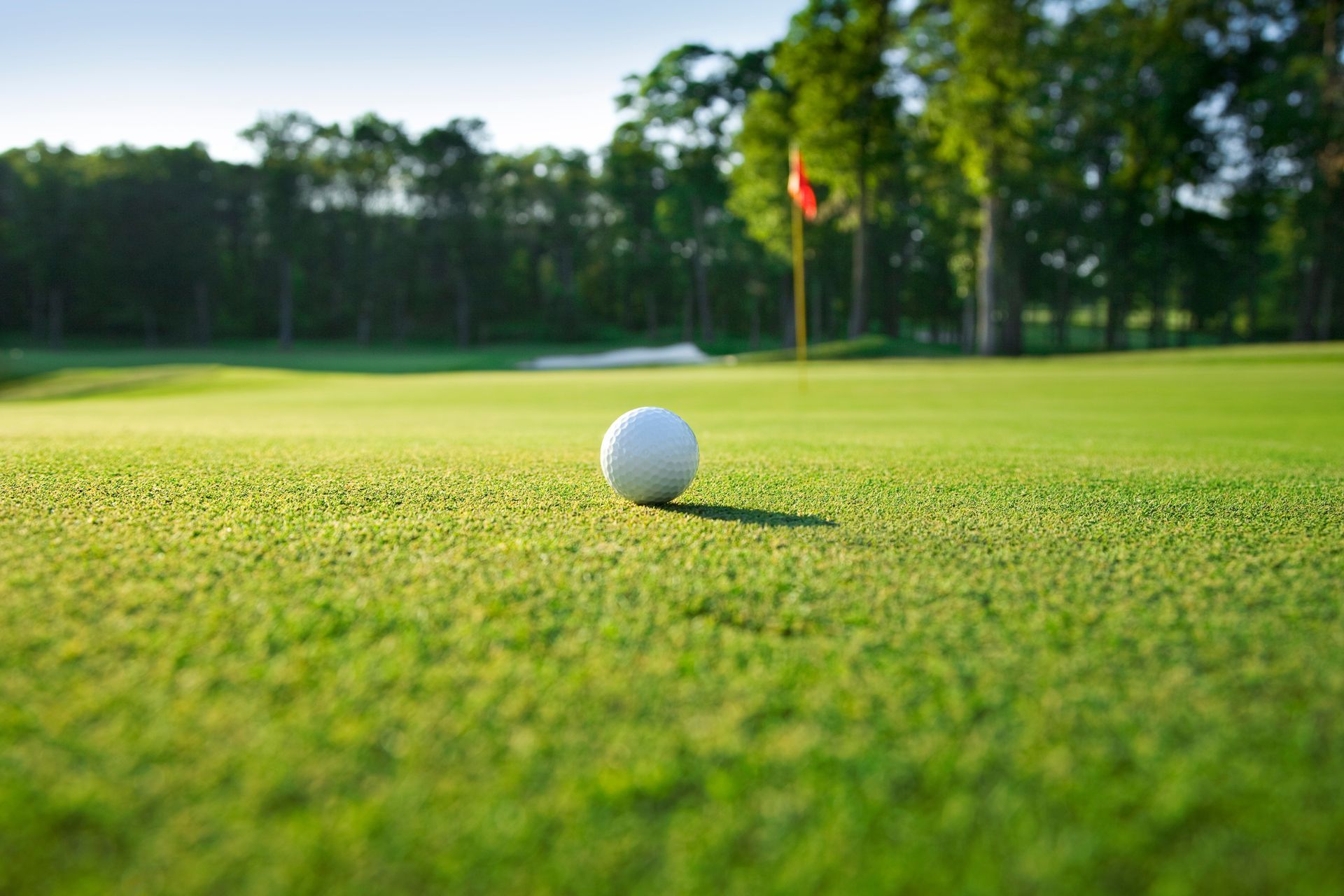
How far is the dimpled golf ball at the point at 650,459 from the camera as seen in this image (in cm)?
367

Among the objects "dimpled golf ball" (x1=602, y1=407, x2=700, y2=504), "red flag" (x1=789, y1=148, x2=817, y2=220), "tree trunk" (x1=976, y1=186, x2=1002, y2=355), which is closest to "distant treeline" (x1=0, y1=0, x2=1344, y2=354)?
"tree trunk" (x1=976, y1=186, x2=1002, y2=355)

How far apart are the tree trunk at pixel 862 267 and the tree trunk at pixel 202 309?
42.5 meters

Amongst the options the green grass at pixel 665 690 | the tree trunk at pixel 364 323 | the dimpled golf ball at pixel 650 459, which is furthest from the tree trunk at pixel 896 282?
the green grass at pixel 665 690

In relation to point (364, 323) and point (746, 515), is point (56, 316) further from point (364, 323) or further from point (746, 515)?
point (746, 515)

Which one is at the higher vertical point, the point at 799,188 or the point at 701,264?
the point at 701,264

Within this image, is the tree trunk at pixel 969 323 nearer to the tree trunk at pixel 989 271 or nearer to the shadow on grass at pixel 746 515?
the tree trunk at pixel 989 271

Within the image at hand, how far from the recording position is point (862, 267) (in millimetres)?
33594

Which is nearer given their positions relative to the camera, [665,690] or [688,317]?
[665,690]

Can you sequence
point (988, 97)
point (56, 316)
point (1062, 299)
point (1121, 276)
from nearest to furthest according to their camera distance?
point (988, 97)
point (1121, 276)
point (1062, 299)
point (56, 316)

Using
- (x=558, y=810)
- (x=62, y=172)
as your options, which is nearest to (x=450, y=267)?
(x=62, y=172)

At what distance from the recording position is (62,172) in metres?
53.6

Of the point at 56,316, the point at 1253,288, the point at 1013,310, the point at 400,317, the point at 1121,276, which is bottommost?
the point at 1013,310

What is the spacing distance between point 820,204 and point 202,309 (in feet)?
132

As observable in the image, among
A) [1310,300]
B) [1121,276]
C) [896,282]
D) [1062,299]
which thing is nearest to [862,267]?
[1121,276]
